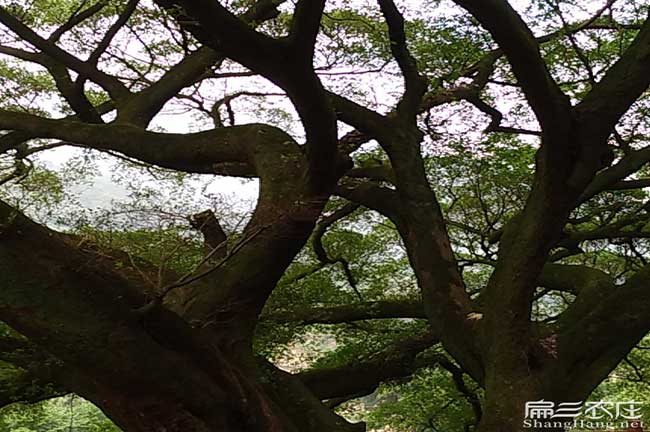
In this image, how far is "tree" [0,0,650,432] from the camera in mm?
2234

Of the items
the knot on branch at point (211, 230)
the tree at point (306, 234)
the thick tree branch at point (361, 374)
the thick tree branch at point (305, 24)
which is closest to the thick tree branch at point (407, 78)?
the tree at point (306, 234)

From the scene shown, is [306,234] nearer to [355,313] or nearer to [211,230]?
[211,230]

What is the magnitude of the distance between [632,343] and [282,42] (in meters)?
2.50

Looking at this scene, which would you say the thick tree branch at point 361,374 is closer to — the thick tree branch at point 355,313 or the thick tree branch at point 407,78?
the thick tree branch at point 355,313

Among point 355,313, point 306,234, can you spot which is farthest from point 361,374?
point 306,234

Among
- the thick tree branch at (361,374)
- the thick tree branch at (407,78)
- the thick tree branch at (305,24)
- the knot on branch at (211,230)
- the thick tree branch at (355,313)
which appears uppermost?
the thick tree branch at (407,78)

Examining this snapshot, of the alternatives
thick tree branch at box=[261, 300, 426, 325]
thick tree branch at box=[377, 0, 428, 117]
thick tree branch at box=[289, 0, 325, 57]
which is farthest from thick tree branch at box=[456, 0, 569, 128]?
thick tree branch at box=[261, 300, 426, 325]

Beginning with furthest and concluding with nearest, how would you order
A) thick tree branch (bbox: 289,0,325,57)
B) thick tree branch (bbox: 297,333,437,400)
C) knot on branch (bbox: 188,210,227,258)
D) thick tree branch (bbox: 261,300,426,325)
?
thick tree branch (bbox: 261,300,426,325)
thick tree branch (bbox: 297,333,437,400)
knot on branch (bbox: 188,210,227,258)
thick tree branch (bbox: 289,0,325,57)

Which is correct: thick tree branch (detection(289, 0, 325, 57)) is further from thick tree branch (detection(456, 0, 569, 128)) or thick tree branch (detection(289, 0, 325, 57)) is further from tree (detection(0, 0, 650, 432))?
thick tree branch (detection(456, 0, 569, 128))

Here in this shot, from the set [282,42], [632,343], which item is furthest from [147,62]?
[632,343]

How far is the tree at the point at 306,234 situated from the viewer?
223 centimetres

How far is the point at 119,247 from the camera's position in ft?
8.86

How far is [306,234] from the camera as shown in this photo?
307 centimetres

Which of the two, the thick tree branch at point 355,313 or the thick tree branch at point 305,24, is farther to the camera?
the thick tree branch at point 355,313
